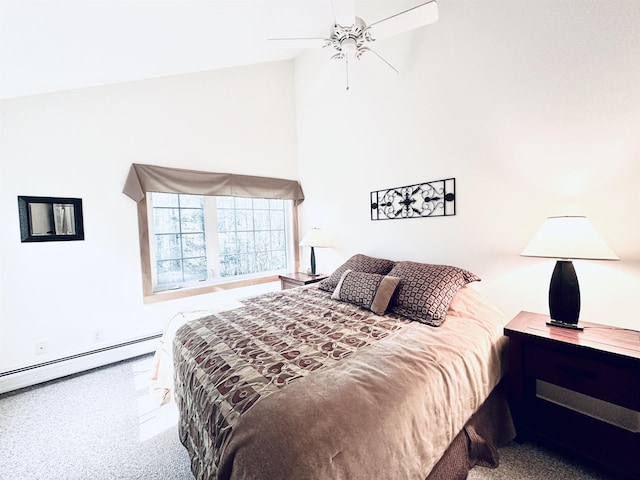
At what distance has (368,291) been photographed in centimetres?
204

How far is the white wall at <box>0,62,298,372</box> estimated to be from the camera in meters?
2.23

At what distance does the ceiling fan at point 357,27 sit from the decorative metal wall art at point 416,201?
3.86ft

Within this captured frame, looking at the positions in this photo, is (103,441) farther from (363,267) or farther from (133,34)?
(133,34)

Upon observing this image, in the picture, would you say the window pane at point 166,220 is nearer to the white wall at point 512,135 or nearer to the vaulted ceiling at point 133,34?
the vaulted ceiling at point 133,34

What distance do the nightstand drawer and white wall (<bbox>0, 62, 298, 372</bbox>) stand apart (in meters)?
3.07

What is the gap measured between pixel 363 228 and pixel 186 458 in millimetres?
2432

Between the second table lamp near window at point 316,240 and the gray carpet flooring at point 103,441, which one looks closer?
the gray carpet flooring at point 103,441

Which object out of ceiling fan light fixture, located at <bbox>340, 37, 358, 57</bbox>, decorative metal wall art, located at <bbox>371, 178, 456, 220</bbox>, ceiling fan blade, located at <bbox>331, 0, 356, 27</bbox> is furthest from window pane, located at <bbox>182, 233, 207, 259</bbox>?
ceiling fan blade, located at <bbox>331, 0, 356, 27</bbox>

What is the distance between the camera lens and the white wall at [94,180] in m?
2.23

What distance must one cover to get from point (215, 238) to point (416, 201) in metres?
2.39

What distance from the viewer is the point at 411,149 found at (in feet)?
8.39

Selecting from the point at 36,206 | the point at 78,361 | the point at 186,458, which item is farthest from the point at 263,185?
the point at 186,458

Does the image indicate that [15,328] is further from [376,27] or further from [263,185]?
[376,27]

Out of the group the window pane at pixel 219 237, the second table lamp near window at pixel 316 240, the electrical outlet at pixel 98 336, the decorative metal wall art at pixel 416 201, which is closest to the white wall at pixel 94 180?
the electrical outlet at pixel 98 336
